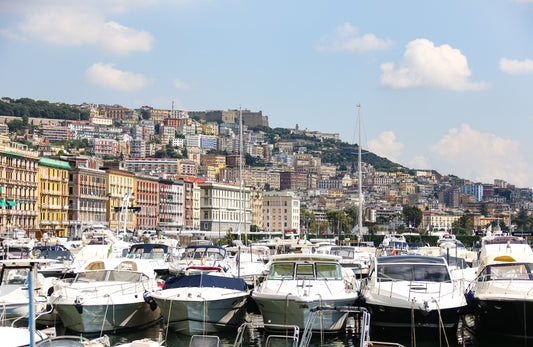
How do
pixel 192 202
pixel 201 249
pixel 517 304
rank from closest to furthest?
pixel 517 304
pixel 201 249
pixel 192 202

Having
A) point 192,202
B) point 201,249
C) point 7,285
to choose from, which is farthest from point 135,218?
point 7,285

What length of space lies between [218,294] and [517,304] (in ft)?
31.2

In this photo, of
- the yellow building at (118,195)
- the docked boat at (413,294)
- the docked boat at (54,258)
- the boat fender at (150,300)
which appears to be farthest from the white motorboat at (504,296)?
the yellow building at (118,195)

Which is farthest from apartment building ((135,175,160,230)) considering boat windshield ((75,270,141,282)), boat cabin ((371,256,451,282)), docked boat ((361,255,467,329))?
docked boat ((361,255,467,329))

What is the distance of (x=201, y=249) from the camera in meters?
40.8

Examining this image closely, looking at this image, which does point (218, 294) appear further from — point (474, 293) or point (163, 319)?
point (474, 293)

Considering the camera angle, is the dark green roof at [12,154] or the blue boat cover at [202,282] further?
the dark green roof at [12,154]

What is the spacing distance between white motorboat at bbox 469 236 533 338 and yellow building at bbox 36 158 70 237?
263 ft

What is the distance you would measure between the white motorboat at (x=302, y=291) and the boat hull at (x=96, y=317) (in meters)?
4.29

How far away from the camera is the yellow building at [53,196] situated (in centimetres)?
10550

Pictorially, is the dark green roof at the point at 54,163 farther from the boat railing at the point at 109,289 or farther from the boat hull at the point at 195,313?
the boat hull at the point at 195,313

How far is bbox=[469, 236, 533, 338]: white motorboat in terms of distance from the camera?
82.8 feet

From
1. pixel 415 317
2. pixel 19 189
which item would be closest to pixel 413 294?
pixel 415 317

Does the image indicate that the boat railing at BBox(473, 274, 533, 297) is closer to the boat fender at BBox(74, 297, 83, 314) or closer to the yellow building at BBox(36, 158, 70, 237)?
the boat fender at BBox(74, 297, 83, 314)
